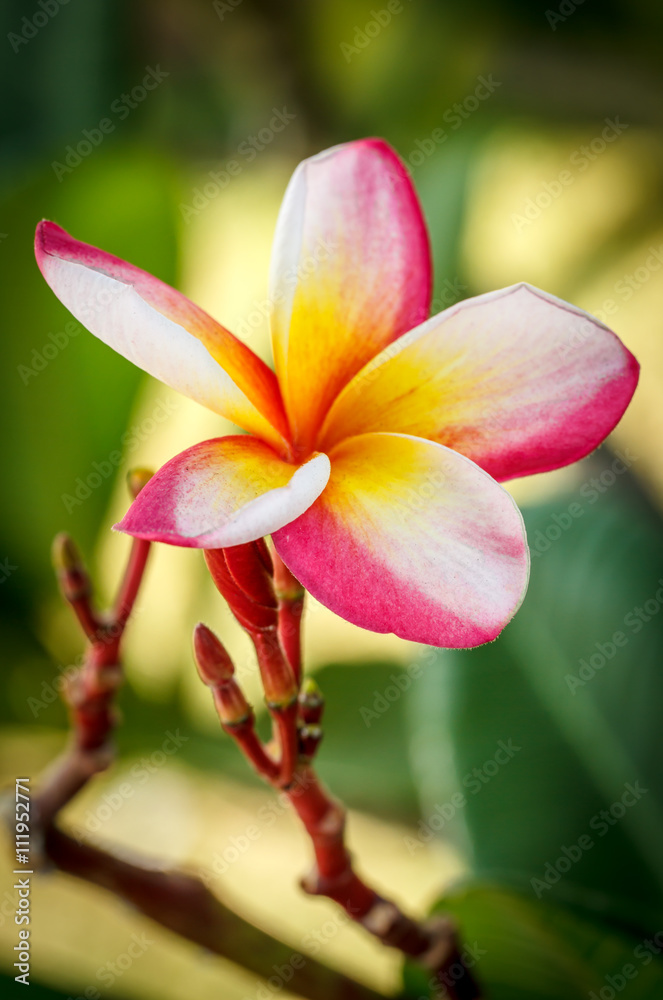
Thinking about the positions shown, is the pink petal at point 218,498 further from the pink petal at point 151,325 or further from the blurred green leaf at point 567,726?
the blurred green leaf at point 567,726

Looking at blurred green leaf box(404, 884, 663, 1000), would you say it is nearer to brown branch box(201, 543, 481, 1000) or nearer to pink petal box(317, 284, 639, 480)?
brown branch box(201, 543, 481, 1000)

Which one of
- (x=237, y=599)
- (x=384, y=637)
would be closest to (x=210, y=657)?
(x=237, y=599)

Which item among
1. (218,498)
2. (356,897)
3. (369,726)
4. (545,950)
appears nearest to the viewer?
(218,498)

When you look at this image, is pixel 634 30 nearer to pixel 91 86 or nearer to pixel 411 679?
pixel 91 86

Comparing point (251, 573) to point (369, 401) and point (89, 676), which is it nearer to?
point (369, 401)

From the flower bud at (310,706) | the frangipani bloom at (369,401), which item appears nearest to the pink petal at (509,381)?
the frangipani bloom at (369,401)
